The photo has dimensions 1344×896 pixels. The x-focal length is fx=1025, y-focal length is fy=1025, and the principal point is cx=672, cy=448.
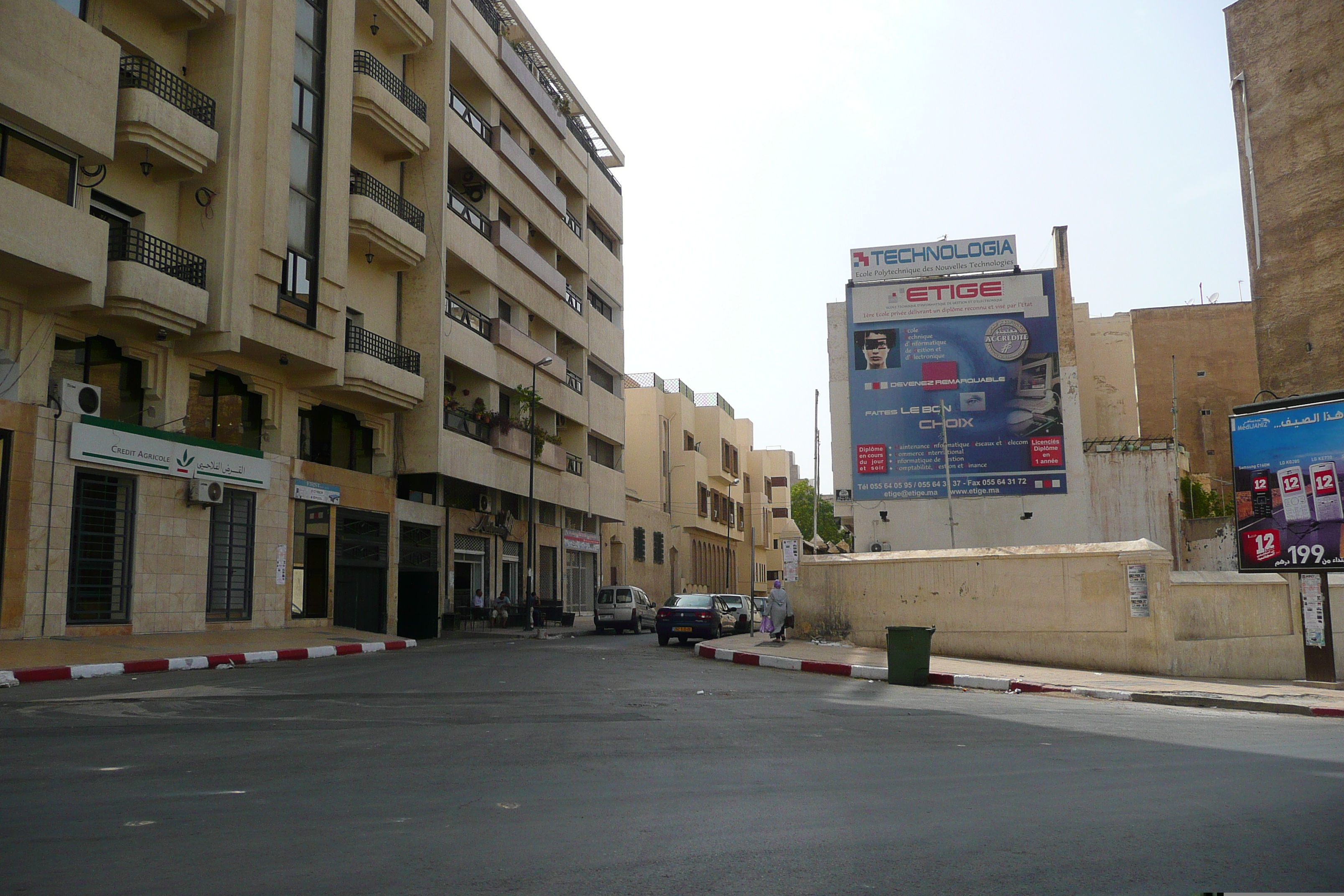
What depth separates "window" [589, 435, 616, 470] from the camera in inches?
2023

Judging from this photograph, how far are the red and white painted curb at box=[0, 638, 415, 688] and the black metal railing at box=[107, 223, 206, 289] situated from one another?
8187 mm

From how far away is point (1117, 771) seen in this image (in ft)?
26.2

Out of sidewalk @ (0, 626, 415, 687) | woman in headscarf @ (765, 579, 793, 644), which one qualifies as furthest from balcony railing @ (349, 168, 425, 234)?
woman in headscarf @ (765, 579, 793, 644)

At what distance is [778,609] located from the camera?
23.9 meters

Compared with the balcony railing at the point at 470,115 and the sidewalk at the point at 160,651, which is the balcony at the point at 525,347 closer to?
the balcony railing at the point at 470,115

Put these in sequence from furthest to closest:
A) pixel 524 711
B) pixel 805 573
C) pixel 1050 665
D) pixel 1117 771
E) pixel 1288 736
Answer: pixel 805 573, pixel 1050 665, pixel 524 711, pixel 1288 736, pixel 1117 771

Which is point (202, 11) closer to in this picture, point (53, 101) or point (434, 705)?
point (53, 101)

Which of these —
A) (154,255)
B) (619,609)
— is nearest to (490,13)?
(154,255)

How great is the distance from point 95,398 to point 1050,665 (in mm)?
19625

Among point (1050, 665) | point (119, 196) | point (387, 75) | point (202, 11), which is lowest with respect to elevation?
point (1050, 665)

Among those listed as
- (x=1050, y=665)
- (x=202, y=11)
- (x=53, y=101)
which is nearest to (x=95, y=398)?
(x=53, y=101)

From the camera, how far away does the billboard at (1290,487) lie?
16.0 m

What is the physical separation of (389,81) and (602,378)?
23.8m

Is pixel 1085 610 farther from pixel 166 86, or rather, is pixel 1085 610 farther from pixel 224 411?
pixel 166 86
